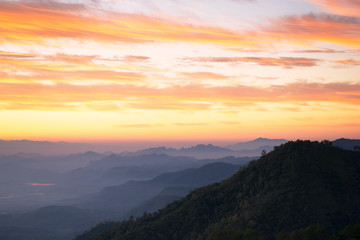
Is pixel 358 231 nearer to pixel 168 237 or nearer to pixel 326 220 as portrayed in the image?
pixel 326 220

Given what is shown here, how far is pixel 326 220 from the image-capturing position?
362 feet

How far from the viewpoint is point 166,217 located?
467ft

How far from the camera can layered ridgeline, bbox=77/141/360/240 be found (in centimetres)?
11288

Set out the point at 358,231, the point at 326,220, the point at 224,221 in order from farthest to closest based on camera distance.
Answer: the point at 224,221, the point at 326,220, the point at 358,231

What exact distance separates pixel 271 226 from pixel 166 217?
4432 centimetres

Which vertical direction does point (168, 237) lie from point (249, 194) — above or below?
below

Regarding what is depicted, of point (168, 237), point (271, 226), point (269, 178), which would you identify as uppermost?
point (269, 178)

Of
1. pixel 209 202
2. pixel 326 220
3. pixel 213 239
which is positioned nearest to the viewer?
pixel 213 239

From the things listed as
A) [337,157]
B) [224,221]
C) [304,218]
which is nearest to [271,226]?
[304,218]

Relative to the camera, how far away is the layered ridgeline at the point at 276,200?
4444 inches

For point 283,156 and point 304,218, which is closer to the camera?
point 304,218

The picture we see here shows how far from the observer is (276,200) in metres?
121

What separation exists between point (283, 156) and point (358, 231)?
212 ft

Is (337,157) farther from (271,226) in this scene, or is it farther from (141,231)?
(141,231)
